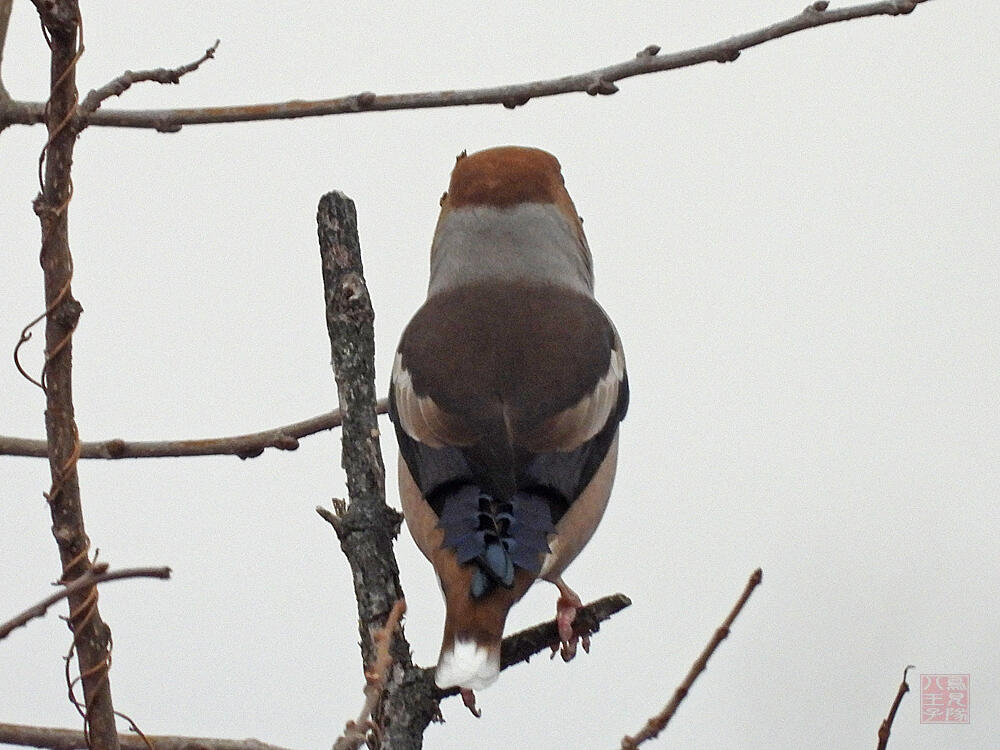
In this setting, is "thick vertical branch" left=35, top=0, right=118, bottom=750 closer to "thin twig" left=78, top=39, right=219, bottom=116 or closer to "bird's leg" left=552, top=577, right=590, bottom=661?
"thin twig" left=78, top=39, right=219, bottom=116

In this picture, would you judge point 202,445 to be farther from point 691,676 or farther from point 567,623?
point 691,676

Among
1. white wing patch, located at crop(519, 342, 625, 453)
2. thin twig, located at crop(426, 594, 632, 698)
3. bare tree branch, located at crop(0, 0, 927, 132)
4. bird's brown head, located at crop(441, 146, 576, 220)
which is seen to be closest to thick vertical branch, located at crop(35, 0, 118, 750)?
bare tree branch, located at crop(0, 0, 927, 132)

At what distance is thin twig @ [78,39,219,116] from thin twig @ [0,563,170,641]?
95cm

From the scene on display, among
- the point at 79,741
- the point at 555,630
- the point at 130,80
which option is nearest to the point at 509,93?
the point at 130,80

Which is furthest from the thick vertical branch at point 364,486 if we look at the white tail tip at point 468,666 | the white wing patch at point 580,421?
the white wing patch at point 580,421

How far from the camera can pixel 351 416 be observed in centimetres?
273

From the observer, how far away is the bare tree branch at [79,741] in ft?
7.32

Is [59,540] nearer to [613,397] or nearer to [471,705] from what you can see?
[471,705]

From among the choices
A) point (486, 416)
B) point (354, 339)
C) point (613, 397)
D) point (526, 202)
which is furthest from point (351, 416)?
point (526, 202)

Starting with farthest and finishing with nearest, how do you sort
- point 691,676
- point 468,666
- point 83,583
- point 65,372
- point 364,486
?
point 364,486 < point 468,666 < point 691,676 < point 65,372 < point 83,583

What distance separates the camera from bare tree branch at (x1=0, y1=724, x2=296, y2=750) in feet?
7.32

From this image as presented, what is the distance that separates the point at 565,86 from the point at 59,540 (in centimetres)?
135

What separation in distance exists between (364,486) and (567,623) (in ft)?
1.82

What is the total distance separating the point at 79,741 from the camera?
2.29 metres
